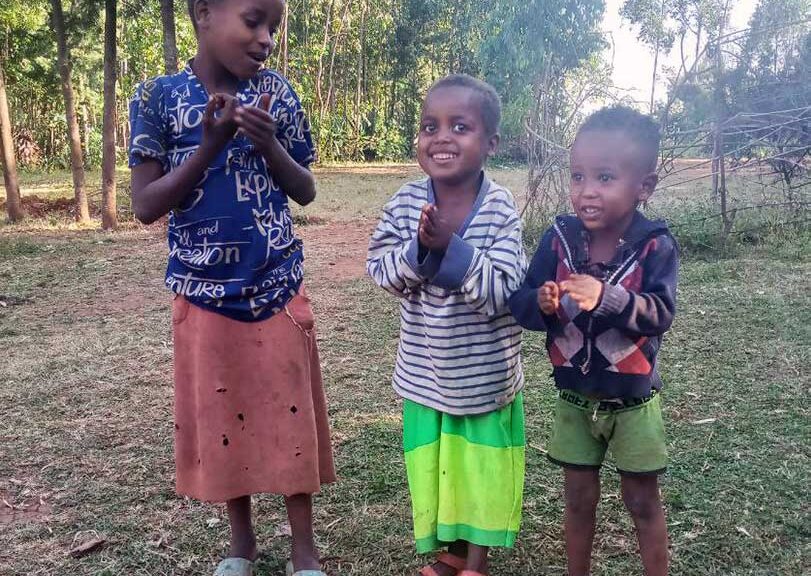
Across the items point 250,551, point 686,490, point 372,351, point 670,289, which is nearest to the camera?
point 670,289

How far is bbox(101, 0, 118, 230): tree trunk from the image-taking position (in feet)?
30.2

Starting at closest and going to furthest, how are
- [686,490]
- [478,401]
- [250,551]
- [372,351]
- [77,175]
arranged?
[478,401], [250,551], [686,490], [372,351], [77,175]

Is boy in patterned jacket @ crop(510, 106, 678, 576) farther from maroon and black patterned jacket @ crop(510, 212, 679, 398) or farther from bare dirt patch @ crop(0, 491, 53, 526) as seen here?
bare dirt patch @ crop(0, 491, 53, 526)

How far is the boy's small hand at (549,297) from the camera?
1.75 metres

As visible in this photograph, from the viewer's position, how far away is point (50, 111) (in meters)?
21.3

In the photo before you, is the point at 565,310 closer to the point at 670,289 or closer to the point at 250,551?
the point at 670,289

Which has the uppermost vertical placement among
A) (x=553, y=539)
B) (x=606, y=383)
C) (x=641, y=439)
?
(x=606, y=383)

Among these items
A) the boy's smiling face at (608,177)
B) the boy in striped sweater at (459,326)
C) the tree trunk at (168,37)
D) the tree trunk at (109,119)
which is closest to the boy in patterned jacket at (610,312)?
the boy's smiling face at (608,177)

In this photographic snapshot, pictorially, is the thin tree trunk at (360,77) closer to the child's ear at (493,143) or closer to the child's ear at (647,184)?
the child's ear at (493,143)

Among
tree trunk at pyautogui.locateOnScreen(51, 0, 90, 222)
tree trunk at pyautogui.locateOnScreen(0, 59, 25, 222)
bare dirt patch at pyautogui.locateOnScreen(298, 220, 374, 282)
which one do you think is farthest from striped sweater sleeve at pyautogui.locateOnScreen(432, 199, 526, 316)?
tree trunk at pyautogui.locateOnScreen(0, 59, 25, 222)

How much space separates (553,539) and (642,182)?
Result: 123cm

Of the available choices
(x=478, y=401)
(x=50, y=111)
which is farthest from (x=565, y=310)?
(x=50, y=111)

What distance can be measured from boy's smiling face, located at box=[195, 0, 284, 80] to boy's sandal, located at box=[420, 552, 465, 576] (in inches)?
57.0

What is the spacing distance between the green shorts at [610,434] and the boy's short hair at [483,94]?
2.40 feet
